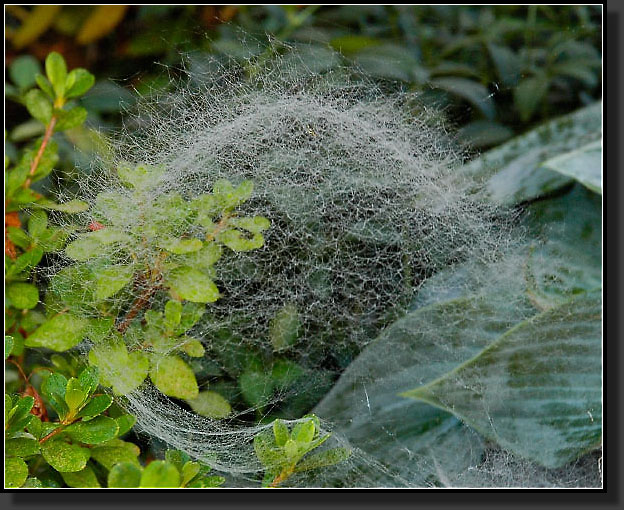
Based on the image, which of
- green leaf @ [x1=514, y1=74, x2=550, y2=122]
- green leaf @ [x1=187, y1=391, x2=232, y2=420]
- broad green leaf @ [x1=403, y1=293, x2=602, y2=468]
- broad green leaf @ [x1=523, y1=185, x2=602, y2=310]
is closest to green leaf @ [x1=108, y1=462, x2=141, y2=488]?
green leaf @ [x1=187, y1=391, x2=232, y2=420]

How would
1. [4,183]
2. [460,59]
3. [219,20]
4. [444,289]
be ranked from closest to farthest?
[4,183]
[444,289]
[219,20]
[460,59]

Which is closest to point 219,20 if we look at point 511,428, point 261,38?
point 261,38

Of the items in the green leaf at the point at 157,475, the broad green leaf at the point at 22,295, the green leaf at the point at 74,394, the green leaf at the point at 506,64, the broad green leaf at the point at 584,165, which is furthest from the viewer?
the green leaf at the point at 506,64

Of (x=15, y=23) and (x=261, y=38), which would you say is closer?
(x=261, y=38)

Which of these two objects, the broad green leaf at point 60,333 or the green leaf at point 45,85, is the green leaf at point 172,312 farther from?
the green leaf at point 45,85

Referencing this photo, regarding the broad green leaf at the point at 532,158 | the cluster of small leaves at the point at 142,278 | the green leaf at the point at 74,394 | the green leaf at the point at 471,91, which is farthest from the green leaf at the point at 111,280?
the green leaf at the point at 471,91

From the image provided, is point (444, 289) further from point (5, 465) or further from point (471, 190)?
point (5, 465)
